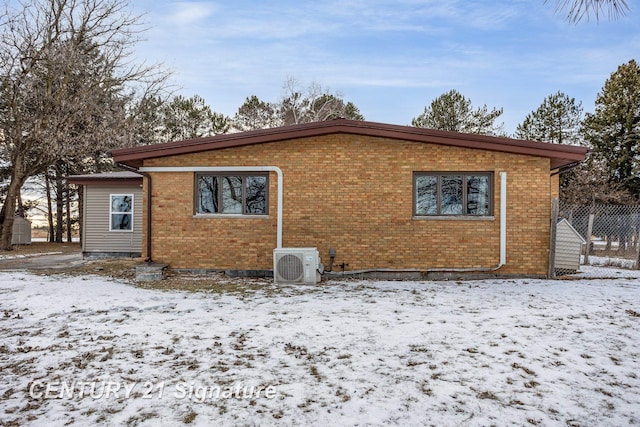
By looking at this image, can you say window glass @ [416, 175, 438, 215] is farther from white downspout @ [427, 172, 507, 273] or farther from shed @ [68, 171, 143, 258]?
shed @ [68, 171, 143, 258]

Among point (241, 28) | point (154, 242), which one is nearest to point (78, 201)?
point (241, 28)

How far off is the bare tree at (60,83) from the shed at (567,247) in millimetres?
18630

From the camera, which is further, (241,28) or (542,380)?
(241,28)

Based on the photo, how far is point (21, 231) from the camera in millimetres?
22906

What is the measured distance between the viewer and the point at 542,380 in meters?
3.65

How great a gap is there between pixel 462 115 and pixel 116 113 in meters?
20.5

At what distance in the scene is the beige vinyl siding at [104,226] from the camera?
14648 millimetres

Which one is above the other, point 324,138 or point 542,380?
point 324,138

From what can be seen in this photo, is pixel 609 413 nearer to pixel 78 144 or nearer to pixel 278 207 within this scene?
pixel 278 207

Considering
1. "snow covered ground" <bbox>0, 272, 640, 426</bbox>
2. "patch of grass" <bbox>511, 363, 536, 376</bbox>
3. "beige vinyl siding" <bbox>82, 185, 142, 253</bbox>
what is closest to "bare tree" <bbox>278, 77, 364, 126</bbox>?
"beige vinyl siding" <bbox>82, 185, 142, 253</bbox>

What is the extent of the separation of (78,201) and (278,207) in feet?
76.1

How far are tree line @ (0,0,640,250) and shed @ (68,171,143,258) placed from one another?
14.0ft

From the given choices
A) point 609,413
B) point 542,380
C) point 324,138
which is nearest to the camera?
point 609,413

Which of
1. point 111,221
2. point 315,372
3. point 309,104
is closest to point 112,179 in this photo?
point 111,221
